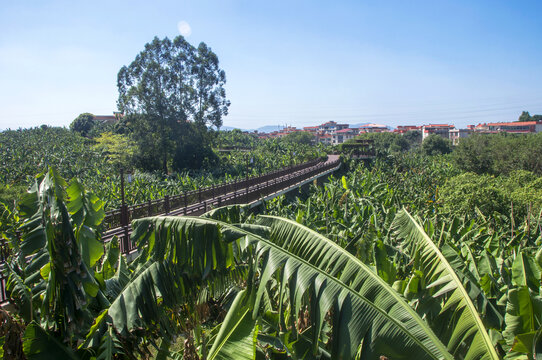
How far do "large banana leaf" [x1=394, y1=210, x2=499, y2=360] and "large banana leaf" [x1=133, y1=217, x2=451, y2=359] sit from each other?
0.41m

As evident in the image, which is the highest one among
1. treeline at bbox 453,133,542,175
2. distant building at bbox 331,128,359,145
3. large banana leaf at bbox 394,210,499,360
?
distant building at bbox 331,128,359,145

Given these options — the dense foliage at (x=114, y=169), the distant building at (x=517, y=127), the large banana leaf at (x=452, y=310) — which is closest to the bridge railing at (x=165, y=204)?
the dense foliage at (x=114, y=169)

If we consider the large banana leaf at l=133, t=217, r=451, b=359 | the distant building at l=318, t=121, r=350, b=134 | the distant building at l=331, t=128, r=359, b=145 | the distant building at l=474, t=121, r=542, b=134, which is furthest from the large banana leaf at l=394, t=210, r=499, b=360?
the distant building at l=318, t=121, r=350, b=134

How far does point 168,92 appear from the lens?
108 feet

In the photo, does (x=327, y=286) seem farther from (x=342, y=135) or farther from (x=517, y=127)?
(x=342, y=135)

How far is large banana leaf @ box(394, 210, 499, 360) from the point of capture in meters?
2.64

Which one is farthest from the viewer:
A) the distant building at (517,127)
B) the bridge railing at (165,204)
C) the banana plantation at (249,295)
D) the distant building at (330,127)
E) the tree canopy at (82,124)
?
the distant building at (330,127)

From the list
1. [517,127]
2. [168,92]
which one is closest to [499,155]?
[168,92]

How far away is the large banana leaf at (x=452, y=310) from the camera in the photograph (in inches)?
104

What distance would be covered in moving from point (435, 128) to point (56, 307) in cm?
13584

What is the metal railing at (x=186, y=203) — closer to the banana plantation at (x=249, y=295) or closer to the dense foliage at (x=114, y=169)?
the dense foliage at (x=114, y=169)

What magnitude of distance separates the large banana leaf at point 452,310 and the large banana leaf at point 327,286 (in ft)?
1.35

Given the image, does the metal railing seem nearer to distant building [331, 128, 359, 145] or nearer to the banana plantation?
the banana plantation

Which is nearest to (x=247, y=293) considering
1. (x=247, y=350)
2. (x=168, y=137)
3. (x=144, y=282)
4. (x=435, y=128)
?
(x=247, y=350)
